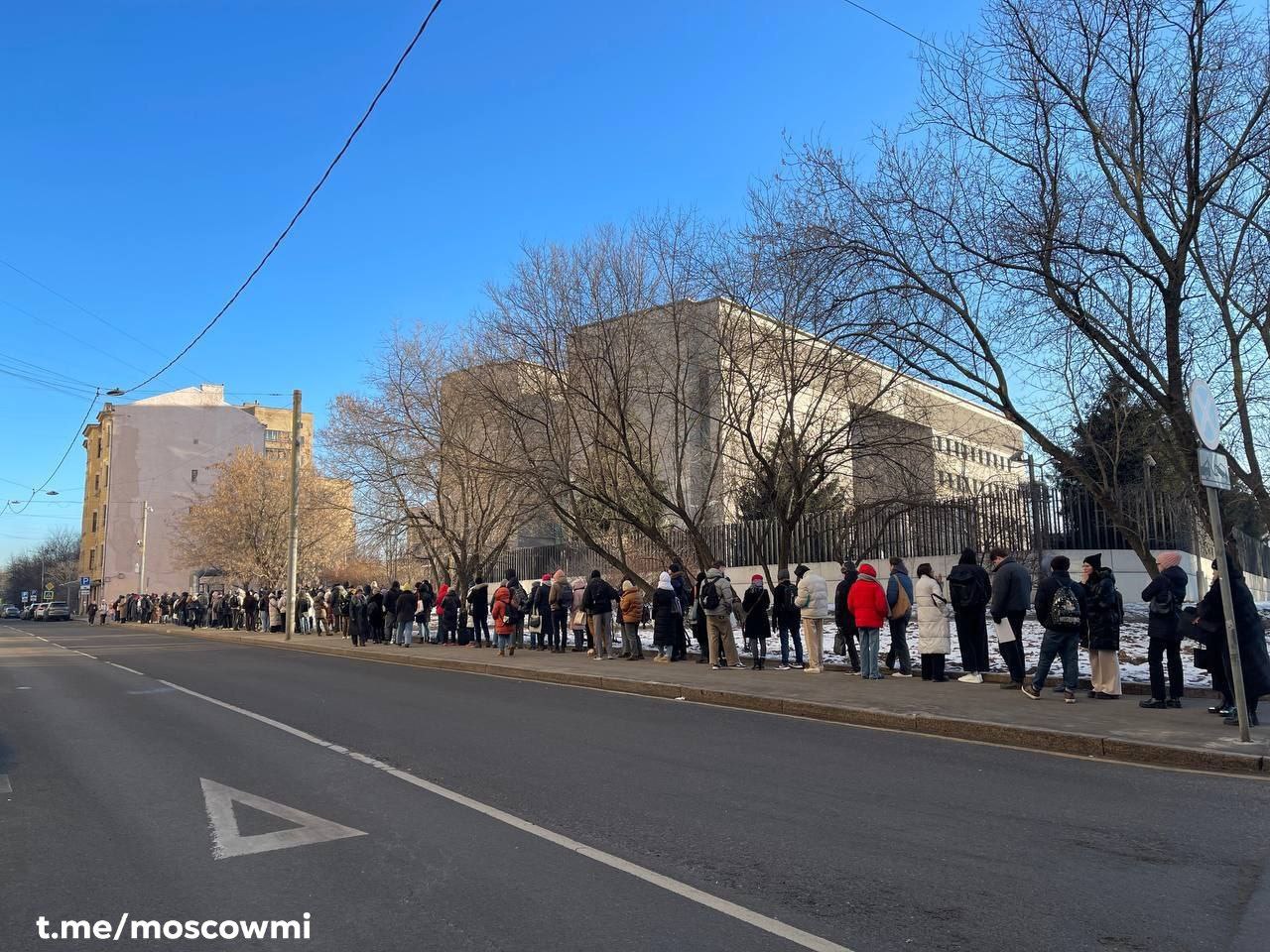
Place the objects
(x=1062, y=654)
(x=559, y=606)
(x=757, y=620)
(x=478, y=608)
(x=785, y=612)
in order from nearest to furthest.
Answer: (x=1062, y=654), (x=785, y=612), (x=757, y=620), (x=559, y=606), (x=478, y=608)

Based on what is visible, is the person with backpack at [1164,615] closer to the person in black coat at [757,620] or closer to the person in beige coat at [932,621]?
the person in beige coat at [932,621]

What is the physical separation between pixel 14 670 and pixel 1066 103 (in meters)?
21.6

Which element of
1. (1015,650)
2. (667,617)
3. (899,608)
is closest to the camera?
(1015,650)

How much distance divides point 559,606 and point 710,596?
558 centimetres

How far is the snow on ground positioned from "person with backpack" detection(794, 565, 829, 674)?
1276mm

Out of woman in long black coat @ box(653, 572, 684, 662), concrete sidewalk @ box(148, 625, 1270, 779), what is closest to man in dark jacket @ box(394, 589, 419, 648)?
concrete sidewalk @ box(148, 625, 1270, 779)

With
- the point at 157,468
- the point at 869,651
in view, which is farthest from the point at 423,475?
the point at 157,468

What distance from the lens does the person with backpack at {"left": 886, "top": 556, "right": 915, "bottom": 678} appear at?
13766mm

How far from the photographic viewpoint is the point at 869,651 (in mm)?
13641

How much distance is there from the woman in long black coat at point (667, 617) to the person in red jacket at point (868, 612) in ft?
14.9

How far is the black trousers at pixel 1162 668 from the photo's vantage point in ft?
34.1

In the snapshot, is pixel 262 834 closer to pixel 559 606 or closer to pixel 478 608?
pixel 559 606

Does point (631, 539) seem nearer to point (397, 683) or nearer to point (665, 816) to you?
point (397, 683)

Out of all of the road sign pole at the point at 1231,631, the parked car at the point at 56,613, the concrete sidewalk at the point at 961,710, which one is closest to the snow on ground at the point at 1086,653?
the concrete sidewalk at the point at 961,710
